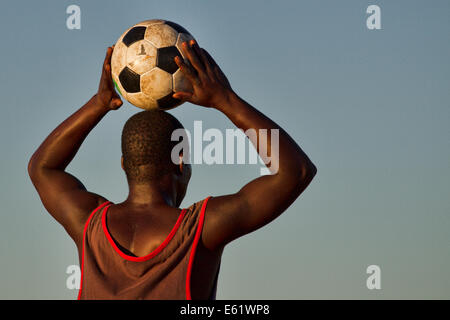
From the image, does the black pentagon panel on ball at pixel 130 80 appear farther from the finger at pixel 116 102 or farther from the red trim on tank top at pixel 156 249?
the red trim on tank top at pixel 156 249

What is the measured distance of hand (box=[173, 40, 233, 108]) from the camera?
509cm

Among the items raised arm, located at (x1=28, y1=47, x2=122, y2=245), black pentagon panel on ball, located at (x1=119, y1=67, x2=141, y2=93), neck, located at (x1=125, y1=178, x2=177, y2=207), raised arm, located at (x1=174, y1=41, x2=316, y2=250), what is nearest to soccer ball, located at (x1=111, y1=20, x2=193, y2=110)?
black pentagon panel on ball, located at (x1=119, y1=67, x2=141, y2=93)

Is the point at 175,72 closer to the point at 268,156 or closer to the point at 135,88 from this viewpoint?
the point at 135,88

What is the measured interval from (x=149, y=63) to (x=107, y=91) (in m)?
0.49

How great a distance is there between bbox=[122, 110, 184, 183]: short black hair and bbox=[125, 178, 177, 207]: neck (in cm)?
6

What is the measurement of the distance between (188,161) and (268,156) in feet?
2.67

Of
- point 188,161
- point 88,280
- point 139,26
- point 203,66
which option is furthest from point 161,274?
point 139,26

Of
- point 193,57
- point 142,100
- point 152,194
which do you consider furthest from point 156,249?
point 142,100

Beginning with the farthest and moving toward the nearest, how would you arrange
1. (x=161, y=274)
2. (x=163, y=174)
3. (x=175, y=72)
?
(x=175, y=72) → (x=163, y=174) → (x=161, y=274)

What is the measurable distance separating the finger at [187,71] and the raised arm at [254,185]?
0.40 feet

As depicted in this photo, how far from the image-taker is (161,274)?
15.6ft

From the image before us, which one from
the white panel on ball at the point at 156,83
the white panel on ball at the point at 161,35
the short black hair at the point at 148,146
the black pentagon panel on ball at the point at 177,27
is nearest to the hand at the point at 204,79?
the short black hair at the point at 148,146

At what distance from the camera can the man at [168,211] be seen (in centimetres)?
478

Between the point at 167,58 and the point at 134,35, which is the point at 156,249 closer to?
the point at 167,58
